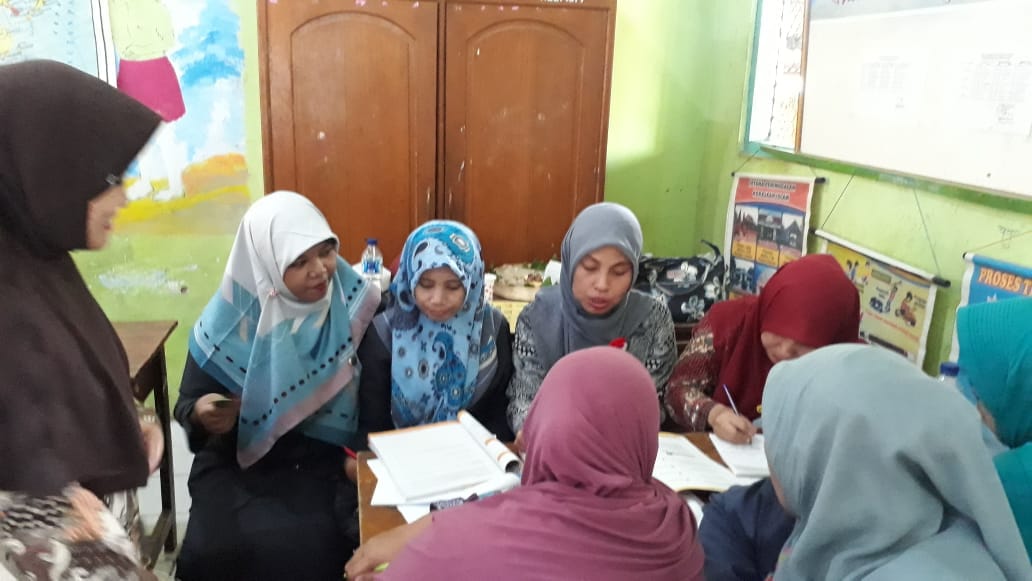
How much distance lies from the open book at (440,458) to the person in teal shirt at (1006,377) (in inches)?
33.2

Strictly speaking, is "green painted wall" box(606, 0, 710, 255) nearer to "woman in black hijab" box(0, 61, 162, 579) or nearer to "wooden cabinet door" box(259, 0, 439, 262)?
"wooden cabinet door" box(259, 0, 439, 262)

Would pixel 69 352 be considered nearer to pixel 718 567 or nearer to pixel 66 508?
pixel 66 508

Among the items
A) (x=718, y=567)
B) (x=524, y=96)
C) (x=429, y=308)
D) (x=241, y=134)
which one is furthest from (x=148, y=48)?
(x=718, y=567)

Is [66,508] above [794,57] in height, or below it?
below

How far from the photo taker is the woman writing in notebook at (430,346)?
6.14 ft

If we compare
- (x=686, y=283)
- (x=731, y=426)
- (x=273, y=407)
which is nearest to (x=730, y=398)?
(x=731, y=426)

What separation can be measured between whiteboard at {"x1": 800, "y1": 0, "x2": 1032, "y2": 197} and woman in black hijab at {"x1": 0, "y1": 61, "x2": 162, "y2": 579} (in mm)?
1870

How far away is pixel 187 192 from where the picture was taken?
10.5 ft

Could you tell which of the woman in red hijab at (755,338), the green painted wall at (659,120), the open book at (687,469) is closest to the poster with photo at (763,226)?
the green painted wall at (659,120)

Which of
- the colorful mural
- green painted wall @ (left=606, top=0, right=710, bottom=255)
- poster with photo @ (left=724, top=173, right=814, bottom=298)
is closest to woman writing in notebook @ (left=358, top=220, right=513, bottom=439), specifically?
poster with photo @ (left=724, top=173, right=814, bottom=298)

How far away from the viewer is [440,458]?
152cm

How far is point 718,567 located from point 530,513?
437 mm

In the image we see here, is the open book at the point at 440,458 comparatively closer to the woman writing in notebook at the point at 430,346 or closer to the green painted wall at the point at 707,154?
the woman writing in notebook at the point at 430,346

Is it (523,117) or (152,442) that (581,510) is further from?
(523,117)
